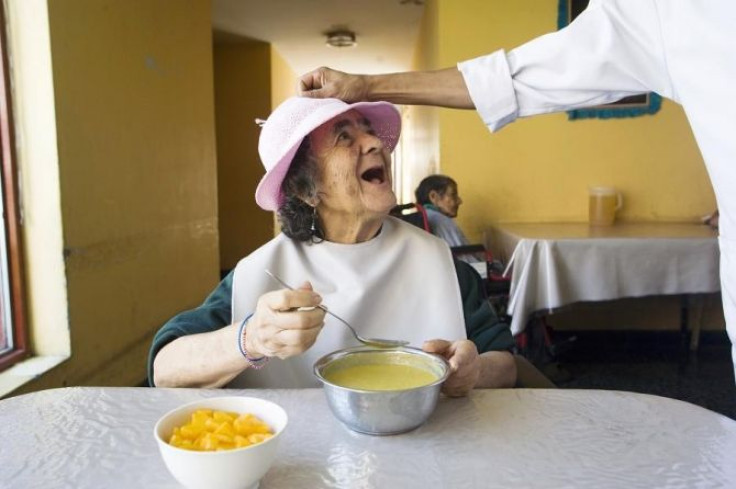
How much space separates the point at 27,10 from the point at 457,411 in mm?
2594

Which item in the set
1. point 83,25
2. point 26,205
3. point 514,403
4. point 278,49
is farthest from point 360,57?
point 514,403

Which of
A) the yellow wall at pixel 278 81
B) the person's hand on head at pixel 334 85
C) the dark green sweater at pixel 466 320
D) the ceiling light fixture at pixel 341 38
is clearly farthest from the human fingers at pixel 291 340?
the ceiling light fixture at pixel 341 38

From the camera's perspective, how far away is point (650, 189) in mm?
4059

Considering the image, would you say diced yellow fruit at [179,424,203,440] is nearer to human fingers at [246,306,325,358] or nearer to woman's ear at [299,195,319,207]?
human fingers at [246,306,325,358]

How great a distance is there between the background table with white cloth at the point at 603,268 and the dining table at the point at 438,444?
2.01 metres

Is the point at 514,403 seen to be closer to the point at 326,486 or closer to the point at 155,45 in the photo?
the point at 326,486

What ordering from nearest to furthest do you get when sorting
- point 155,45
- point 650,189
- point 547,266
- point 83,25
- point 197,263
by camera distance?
point 83,25
point 547,266
point 155,45
point 650,189
point 197,263

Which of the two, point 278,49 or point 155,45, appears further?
point 278,49

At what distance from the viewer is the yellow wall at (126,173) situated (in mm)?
2672

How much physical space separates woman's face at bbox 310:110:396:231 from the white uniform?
296 millimetres

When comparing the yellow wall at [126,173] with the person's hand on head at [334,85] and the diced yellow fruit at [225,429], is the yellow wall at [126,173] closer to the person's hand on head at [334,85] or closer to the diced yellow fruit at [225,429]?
the person's hand on head at [334,85]

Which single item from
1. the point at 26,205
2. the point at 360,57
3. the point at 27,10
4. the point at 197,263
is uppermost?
the point at 360,57

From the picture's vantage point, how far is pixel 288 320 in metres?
0.94

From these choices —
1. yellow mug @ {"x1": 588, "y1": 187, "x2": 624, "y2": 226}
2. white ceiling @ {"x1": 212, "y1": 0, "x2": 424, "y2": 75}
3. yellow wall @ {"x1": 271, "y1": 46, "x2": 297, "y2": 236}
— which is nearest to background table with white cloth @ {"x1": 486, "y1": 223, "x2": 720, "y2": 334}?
yellow mug @ {"x1": 588, "y1": 187, "x2": 624, "y2": 226}
